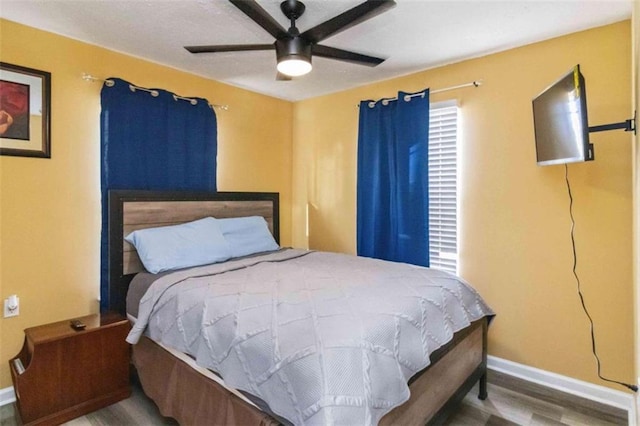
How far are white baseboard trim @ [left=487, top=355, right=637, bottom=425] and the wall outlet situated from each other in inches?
136

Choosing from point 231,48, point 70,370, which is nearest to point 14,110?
point 231,48

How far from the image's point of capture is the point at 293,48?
1880 millimetres

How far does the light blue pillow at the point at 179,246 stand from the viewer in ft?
8.33

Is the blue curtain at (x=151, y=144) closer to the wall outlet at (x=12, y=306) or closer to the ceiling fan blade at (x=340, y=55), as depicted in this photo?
the wall outlet at (x=12, y=306)

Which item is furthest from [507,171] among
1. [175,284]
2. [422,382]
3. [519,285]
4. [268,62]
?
[175,284]

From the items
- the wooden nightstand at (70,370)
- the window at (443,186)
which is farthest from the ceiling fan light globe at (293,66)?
the wooden nightstand at (70,370)

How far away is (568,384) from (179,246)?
2.97 m

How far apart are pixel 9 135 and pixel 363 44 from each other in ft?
8.18

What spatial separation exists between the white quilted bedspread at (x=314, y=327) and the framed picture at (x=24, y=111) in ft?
4.24

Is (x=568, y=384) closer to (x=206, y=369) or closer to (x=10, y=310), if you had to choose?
(x=206, y=369)

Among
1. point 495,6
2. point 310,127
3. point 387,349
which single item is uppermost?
point 495,6

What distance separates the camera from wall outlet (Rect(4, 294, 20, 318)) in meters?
2.28

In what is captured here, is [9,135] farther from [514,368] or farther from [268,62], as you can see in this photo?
[514,368]

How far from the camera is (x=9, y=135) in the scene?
2277 millimetres
